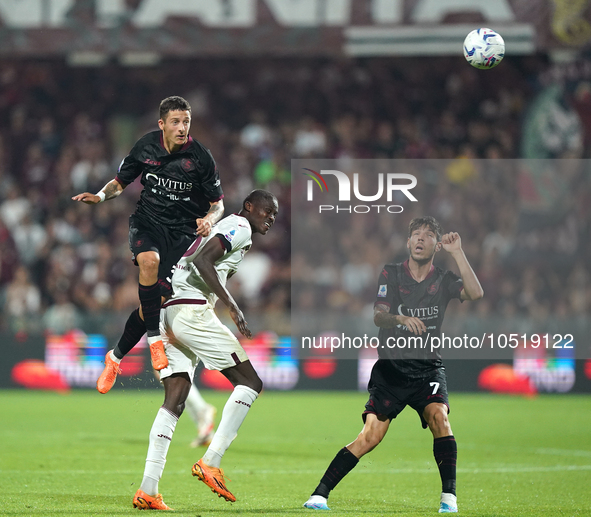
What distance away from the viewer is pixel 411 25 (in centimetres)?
1777

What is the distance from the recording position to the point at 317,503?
636cm

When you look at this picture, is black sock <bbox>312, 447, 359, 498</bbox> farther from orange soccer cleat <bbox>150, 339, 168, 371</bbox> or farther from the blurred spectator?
the blurred spectator

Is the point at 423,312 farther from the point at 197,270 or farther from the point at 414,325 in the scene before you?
the point at 197,270

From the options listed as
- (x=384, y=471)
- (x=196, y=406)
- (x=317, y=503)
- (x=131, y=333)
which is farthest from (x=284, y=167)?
(x=317, y=503)

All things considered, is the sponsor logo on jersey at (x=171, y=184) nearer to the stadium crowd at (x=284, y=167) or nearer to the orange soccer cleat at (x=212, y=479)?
the orange soccer cleat at (x=212, y=479)

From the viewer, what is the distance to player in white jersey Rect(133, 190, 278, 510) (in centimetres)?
616

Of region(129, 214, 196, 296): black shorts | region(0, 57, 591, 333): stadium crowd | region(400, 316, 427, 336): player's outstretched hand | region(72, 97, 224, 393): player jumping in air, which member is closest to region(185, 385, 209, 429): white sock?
region(72, 97, 224, 393): player jumping in air

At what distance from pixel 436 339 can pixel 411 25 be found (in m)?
12.3

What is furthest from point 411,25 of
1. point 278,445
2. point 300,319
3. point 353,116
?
point 278,445

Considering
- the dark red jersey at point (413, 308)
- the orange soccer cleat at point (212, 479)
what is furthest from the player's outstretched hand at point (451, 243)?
the orange soccer cleat at point (212, 479)

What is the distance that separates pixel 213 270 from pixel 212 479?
1333 mm

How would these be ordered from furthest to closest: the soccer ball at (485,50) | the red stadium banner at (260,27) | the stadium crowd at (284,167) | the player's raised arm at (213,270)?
the red stadium banner at (260,27) → the stadium crowd at (284,167) → the soccer ball at (485,50) → the player's raised arm at (213,270)

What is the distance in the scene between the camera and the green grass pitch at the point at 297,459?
21.6ft

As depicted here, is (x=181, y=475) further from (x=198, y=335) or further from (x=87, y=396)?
(x=87, y=396)
